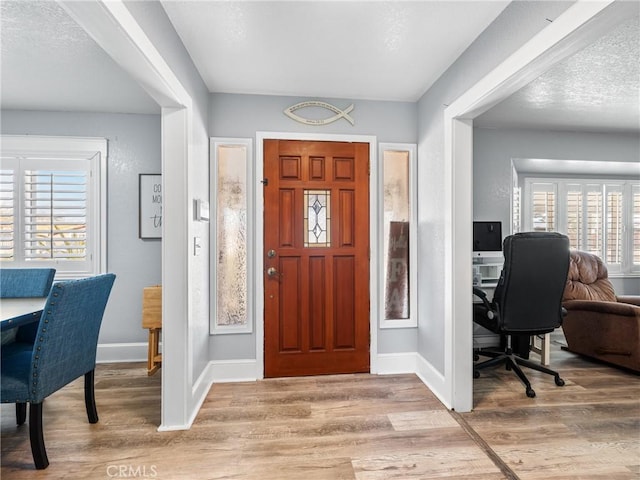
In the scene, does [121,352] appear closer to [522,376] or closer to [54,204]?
[54,204]

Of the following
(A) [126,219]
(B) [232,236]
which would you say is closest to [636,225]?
(B) [232,236]

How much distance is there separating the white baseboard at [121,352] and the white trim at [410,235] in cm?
239

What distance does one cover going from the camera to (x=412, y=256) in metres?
3.04

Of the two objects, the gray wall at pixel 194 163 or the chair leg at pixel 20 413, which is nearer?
the gray wall at pixel 194 163

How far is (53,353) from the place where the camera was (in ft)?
5.90

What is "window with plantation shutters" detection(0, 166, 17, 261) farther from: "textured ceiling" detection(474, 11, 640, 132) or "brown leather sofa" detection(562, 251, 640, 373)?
"brown leather sofa" detection(562, 251, 640, 373)

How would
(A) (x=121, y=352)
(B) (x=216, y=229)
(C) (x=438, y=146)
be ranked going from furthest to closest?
1. (A) (x=121, y=352)
2. (B) (x=216, y=229)
3. (C) (x=438, y=146)

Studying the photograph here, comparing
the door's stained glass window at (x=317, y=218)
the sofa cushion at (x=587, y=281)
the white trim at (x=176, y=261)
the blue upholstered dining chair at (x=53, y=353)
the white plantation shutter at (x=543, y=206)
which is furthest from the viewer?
the white plantation shutter at (x=543, y=206)

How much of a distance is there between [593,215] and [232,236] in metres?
4.89

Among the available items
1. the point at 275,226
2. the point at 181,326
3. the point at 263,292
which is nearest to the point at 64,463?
the point at 181,326

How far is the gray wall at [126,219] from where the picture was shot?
130 inches

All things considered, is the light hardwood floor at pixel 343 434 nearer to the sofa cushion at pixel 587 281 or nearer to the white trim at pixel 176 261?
the white trim at pixel 176 261

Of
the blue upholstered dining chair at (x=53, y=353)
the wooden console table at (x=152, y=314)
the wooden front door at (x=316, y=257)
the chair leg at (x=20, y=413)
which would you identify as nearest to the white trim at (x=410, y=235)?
the wooden front door at (x=316, y=257)

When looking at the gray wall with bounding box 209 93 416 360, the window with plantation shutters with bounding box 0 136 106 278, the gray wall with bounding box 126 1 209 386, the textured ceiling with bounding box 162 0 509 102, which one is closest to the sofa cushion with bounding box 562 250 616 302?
the gray wall with bounding box 209 93 416 360
